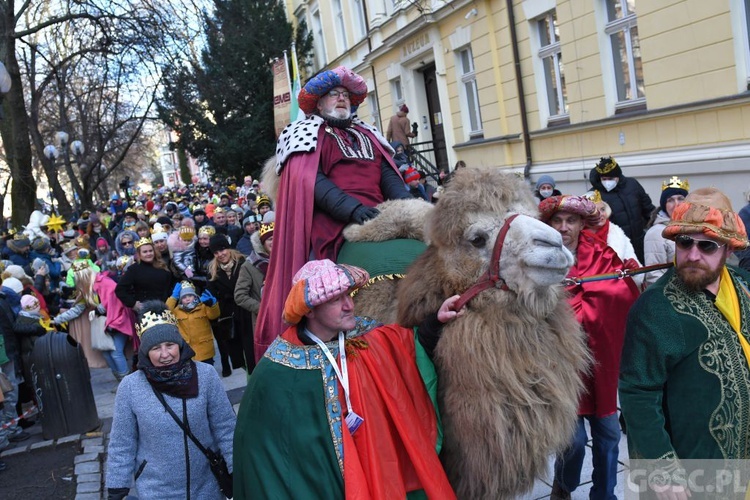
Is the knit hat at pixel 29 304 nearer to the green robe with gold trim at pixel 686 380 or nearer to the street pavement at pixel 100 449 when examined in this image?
the street pavement at pixel 100 449

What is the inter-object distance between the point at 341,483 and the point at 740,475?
1.49m

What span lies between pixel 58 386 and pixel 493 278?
19.4 ft

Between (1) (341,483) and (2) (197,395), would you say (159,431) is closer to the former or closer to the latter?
(2) (197,395)

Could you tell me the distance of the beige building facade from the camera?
30.4 ft

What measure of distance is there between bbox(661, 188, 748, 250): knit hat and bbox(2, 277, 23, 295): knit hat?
7.76 m

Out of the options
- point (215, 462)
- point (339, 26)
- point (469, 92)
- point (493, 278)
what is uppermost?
point (339, 26)

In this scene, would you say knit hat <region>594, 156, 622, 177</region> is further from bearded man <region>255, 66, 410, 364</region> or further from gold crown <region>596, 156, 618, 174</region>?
bearded man <region>255, 66, 410, 364</region>

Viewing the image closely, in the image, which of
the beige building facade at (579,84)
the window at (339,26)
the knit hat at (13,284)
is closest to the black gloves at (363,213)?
the beige building facade at (579,84)

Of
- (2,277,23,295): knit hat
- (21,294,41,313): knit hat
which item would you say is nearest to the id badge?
(21,294,41,313): knit hat

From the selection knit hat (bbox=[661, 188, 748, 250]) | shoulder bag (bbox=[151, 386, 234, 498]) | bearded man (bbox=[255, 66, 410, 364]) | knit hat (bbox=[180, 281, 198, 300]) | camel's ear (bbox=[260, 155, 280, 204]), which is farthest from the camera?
knit hat (bbox=[180, 281, 198, 300])

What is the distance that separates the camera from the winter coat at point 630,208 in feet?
22.6

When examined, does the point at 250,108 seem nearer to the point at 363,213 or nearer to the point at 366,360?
the point at 363,213

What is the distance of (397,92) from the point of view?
68.0 ft

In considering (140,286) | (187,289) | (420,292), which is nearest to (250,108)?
(140,286)
